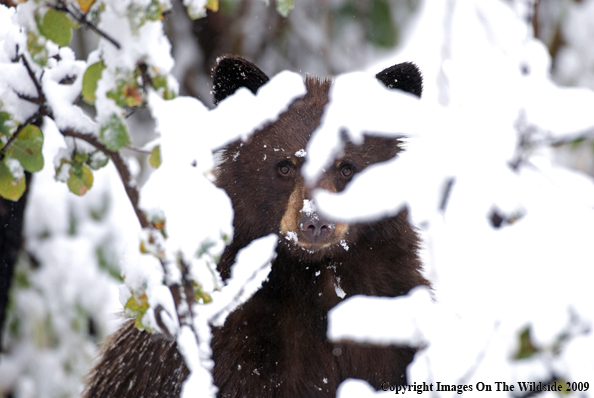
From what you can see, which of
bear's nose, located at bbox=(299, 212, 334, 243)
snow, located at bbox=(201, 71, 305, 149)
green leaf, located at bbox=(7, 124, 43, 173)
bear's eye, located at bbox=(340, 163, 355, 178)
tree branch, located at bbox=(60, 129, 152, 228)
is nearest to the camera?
snow, located at bbox=(201, 71, 305, 149)

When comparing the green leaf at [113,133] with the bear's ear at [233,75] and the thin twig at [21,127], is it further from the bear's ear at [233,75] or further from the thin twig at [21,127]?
the bear's ear at [233,75]

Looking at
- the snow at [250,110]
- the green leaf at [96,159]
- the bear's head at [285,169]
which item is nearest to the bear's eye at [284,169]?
the bear's head at [285,169]

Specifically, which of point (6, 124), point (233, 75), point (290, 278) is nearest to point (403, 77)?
point (233, 75)

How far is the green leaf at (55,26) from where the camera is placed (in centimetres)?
195

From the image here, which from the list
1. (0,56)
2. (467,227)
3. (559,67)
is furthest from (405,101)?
(559,67)

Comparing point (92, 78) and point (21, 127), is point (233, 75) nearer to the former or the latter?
point (21, 127)

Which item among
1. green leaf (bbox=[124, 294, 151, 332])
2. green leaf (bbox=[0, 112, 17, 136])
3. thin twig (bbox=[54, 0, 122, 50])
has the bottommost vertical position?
green leaf (bbox=[124, 294, 151, 332])

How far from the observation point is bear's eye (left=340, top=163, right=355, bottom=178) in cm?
359

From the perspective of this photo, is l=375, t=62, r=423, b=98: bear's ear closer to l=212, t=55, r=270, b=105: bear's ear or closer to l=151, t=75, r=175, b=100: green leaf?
l=212, t=55, r=270, b=105: bear's ear

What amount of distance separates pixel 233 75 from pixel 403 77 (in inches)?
35.5

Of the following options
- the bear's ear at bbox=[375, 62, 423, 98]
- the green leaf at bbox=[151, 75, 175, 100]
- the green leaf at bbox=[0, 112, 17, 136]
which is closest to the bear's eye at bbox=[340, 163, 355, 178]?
the bear's ear at bbox=[375, 62, 423, 98]

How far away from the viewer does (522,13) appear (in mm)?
1987

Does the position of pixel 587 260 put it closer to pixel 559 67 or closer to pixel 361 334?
pixel 361 334

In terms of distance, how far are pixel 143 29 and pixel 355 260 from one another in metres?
1.97
